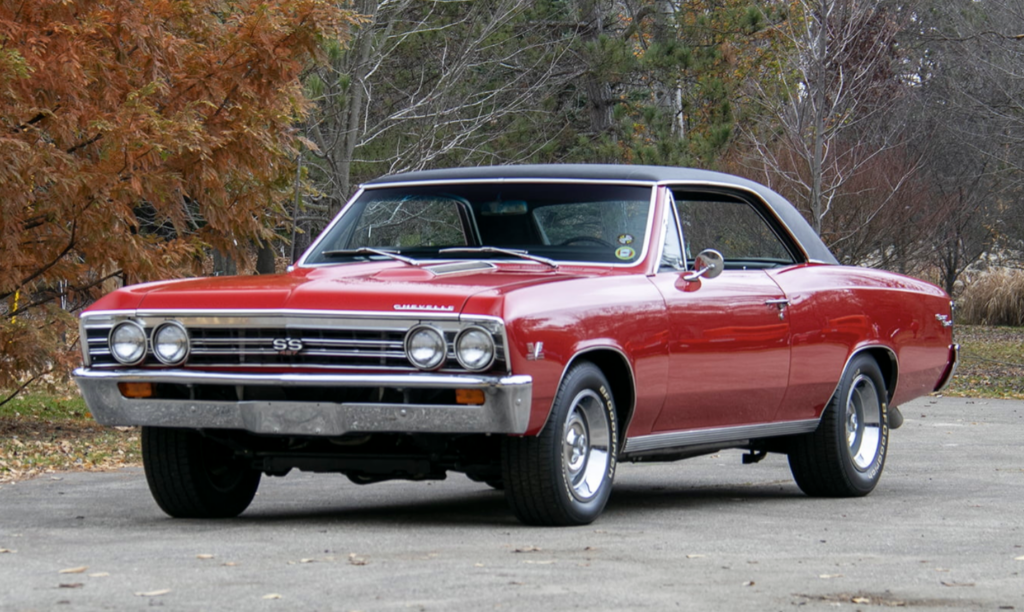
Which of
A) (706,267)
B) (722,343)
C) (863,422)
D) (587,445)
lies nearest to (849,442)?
(863,422)

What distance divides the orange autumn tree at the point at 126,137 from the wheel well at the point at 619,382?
609 centimetres

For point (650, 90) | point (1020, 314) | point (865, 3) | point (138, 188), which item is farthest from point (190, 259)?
point (1020, 314)

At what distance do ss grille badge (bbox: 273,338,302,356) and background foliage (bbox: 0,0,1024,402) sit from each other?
4.48 feet

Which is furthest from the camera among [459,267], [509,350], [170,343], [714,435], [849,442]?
[849,442]

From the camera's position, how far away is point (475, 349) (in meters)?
6.74

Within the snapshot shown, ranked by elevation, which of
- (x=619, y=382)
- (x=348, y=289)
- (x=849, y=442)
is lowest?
(x=849, y=442)

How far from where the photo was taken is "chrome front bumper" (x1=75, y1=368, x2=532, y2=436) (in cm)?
670

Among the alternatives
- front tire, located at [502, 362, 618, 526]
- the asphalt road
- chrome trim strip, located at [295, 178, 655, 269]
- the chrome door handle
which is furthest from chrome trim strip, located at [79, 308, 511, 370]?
the chrome door handle

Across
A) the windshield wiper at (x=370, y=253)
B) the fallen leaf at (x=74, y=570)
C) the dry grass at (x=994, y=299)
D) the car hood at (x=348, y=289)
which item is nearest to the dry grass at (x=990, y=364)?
the dry grass at (x=994, y=299)

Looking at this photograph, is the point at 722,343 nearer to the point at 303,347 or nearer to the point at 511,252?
the point at 511,252

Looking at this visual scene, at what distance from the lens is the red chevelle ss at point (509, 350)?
6.83 m

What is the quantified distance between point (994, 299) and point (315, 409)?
113 feet

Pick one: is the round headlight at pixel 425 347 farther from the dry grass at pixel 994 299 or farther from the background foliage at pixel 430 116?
the dry grass at pixel 994 299

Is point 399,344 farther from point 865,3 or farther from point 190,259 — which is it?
point 865,3
